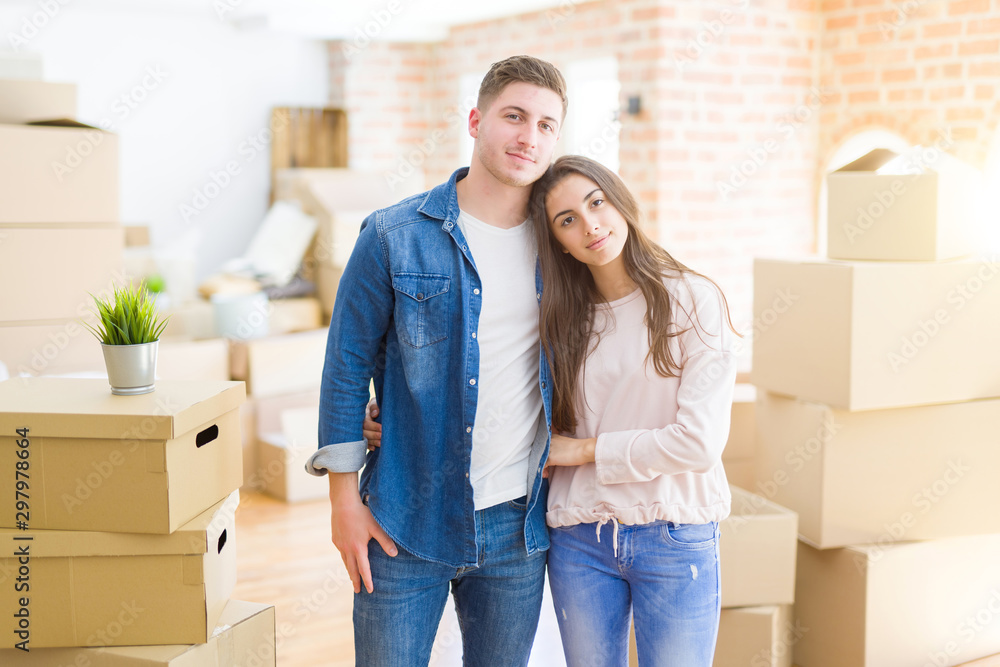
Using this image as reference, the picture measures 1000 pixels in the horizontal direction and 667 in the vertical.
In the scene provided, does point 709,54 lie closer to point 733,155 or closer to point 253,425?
point 733,155

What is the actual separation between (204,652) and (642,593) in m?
0.76

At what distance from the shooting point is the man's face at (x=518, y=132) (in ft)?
4.94

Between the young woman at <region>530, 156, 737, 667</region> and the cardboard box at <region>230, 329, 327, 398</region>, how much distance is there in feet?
8.47

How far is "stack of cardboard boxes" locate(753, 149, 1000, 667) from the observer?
2.27m

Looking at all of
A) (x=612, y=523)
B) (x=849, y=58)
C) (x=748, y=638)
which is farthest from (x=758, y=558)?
(x=849, y=58)

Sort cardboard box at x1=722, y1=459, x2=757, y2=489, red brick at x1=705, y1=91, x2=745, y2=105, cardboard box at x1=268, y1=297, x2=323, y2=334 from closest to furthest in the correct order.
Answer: cardboard box at x1=722, y1=459, x2=757, y2=489
red brick at x1=705, y1=91, x2=745, y2=105
cardboard box at x1=268, y1=297, x2=323, y2=334

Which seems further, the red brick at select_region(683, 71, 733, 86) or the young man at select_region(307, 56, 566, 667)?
the red brick at select_region(683, 71, 733, 86)

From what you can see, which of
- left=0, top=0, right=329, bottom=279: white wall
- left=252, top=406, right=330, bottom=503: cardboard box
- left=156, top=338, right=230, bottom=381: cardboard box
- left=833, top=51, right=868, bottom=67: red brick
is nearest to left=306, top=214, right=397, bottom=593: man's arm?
left=252, top=406, right=330, bottom=503: cardboard box

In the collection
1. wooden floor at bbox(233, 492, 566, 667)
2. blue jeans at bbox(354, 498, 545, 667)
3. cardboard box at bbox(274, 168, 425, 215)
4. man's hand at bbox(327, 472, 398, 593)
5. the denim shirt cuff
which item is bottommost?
wooden floor at bbox(233, 492, 566, 667)

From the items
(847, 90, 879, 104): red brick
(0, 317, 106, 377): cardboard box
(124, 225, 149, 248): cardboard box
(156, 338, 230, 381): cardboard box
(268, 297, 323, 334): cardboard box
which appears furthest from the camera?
(124, 225, 149, 248): cardboard box

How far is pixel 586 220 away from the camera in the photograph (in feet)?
5.05

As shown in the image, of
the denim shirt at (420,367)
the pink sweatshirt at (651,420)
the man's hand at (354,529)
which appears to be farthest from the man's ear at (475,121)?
the man's hand at (354,529)

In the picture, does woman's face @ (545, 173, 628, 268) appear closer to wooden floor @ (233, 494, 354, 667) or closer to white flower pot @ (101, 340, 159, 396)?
white flower pot @ (101, 340, 159, 396)

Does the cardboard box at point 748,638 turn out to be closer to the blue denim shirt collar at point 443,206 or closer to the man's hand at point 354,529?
the man's hand at point 354,529
